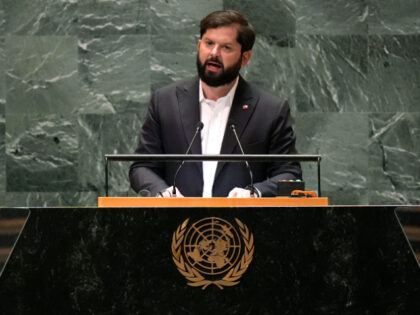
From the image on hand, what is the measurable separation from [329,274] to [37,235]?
865 millimetres

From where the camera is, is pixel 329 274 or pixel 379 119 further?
pixel 379 119

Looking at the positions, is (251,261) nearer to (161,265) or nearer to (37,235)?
(161,265)

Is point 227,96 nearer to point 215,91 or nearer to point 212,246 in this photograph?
point 215,91

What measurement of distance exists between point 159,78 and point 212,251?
3801 millimetres

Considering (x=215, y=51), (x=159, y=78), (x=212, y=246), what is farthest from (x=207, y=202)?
(x=159, y=78)

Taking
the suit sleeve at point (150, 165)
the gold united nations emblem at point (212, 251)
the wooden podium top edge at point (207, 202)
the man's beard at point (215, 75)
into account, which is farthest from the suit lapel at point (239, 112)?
the gold united nations emblem at point (212, 251)

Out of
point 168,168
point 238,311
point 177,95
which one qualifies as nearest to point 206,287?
point 238,311

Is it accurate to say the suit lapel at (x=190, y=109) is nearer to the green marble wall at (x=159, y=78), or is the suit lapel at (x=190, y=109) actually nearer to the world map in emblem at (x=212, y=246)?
the green marble wall at (x=159, y=78)

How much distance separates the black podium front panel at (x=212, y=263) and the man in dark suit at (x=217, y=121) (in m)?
1.78

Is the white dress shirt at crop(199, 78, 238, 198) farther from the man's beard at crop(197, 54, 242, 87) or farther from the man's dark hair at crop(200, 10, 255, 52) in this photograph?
the man's dark hair at crop(200, 10, 255, 52)

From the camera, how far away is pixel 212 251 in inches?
83.8

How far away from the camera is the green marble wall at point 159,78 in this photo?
227 inches

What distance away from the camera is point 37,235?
208 cm

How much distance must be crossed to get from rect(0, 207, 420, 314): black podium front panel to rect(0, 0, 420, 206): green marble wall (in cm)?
367
